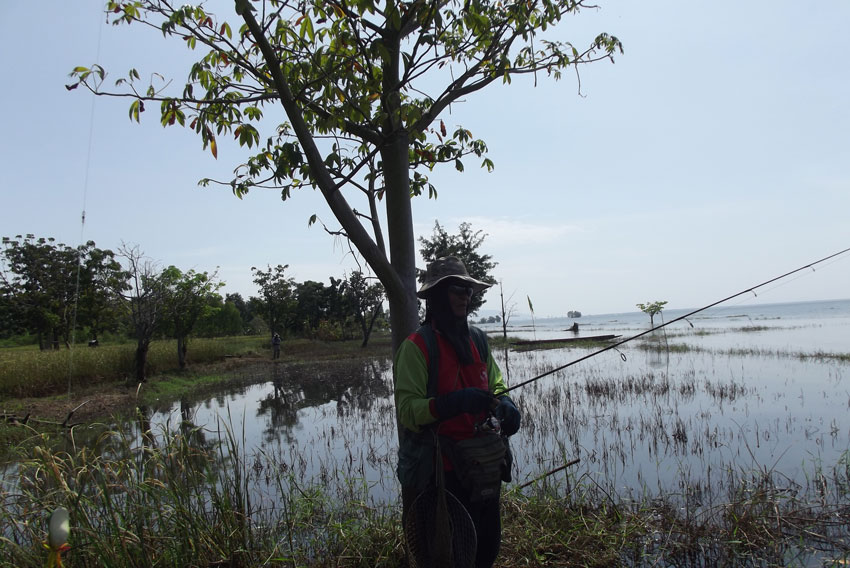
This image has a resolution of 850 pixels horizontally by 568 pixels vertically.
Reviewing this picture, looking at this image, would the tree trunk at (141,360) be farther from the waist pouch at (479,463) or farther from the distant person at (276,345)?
the waist pouch at (479,463)

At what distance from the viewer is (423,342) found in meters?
2.40

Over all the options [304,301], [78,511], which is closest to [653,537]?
[78,511]

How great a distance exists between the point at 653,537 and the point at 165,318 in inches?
763

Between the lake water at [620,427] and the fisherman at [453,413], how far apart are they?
3.29 ft

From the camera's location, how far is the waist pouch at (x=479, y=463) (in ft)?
7.55

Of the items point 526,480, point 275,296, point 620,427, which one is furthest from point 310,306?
point 526,480

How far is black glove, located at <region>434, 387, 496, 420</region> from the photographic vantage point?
7.16 feet

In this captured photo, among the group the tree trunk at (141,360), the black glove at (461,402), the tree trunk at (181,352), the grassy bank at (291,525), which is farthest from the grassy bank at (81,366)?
the black glove at (461,402)

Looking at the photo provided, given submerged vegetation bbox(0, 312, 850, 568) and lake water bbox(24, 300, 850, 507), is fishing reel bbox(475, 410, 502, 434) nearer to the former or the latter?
lake water bbox(24, 300, 850, 507)

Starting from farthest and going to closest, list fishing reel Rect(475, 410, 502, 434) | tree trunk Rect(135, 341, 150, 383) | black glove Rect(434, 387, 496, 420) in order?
tree trunk Rect(135, 341, 150, 383) → fishing reel Rect(475, 410, 502, 434) → black glove Rect(434, 387, 496, 420)

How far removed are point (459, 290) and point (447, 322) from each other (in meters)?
0.18

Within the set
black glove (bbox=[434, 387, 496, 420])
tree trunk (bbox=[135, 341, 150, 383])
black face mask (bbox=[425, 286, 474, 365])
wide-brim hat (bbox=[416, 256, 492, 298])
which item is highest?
wide-brim hat (bbox=[416, 256, 492, 298])

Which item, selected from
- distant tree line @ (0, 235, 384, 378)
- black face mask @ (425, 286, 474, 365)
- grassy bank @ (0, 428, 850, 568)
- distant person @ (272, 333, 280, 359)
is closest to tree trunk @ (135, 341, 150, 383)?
distant tree line @ (0, 235, 384, 378)

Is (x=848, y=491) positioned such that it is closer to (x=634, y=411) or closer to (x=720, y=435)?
(x=720, y=435)
